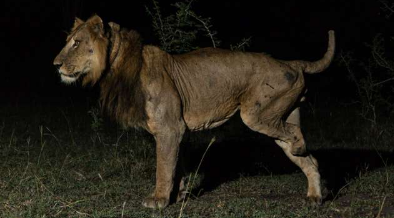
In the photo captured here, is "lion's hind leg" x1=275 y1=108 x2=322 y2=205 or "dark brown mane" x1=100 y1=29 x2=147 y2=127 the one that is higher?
"dark brown mane" x1=100 y1=29 x2=147 y2=127

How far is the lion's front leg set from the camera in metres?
4.72

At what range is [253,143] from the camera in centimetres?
772

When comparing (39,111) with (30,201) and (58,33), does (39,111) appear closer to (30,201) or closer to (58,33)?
(30,201)

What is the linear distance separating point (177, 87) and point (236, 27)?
501 inches

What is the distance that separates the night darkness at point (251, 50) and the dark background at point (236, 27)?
0.03 m

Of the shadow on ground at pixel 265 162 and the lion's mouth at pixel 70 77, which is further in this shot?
the shadow on ground at pixel 265 162

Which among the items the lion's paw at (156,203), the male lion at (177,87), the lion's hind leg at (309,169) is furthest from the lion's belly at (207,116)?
the lion's paw at (156,203)

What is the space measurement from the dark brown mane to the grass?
623 millimetres

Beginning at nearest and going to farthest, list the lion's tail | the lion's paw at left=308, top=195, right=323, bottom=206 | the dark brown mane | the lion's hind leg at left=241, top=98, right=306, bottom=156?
the dark brown mane → the lion's paw at left=308, top=195, right=323, bottom=206 → the lion's hind leg at left=241, top=98, right=306, bottom=156 → the lion's tail

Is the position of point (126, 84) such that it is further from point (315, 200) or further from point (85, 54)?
point (315, 200)

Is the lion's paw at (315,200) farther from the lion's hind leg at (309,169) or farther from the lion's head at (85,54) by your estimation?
the lion's head at (85,54)

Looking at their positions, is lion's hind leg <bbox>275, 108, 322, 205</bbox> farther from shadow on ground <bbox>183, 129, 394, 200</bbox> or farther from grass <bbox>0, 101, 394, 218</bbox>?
shadow on ground <bbox>183, 129, 394, 200</bbox>

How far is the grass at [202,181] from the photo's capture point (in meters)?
4.74

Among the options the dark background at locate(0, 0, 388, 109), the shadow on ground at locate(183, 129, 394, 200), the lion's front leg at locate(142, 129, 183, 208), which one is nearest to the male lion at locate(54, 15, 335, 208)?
the lion's front leg at locate(142, 129, 183, 208)
